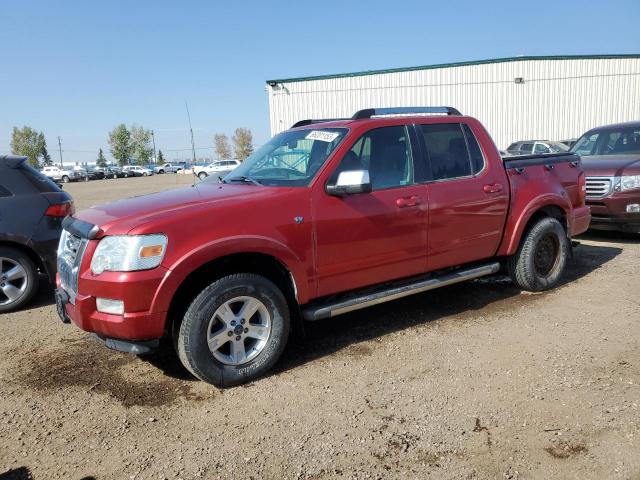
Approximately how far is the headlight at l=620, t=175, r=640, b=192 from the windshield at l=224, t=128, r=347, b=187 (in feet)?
17.5

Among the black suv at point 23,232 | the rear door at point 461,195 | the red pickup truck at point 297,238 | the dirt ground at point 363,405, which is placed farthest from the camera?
the black suv at point 23,232

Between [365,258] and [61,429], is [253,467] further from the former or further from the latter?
[365,258]

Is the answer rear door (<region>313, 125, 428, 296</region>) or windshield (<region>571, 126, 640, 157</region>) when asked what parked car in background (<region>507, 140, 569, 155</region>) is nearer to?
windshield (<region>571, 126, 640, 157</region>)

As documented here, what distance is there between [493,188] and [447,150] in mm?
588

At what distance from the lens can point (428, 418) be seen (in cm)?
316

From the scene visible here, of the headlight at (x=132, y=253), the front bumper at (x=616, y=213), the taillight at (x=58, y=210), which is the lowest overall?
the front bumper at (x=616, y=213)

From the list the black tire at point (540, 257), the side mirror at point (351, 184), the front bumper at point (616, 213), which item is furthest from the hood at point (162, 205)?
the front bumper at point (616, 213)

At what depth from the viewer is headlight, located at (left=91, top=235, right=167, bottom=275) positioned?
330cm

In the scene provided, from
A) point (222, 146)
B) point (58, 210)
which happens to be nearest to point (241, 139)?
point (222, 146)

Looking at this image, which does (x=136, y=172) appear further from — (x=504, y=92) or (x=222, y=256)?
(x=222, y=256)

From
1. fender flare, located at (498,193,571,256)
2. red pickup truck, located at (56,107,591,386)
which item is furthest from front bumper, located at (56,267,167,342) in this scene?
fender flare, located at (498,193,571,256)

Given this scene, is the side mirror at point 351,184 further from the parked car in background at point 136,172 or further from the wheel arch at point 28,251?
the parked car in background at point 136,172

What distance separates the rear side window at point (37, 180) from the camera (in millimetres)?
5781

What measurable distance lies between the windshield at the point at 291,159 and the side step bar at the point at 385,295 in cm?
96
